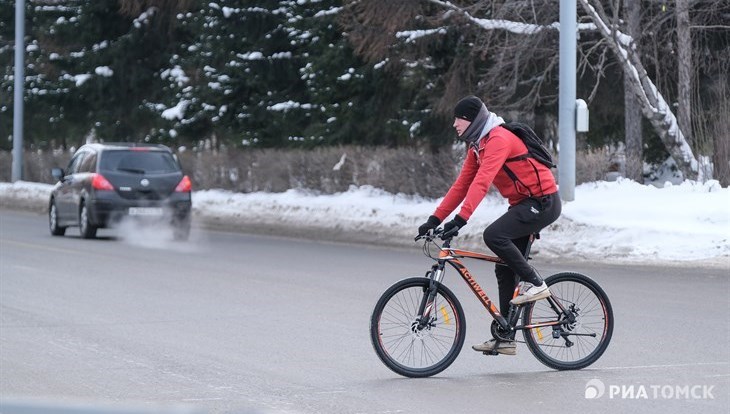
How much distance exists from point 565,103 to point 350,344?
37.5ft

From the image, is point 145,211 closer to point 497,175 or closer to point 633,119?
point 633,119

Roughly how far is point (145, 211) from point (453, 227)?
615 inches

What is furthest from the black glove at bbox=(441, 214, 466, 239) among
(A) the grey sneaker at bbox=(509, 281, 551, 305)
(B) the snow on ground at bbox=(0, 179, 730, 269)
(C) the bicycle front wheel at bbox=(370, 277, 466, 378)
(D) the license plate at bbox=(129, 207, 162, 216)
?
(D) the license plate at bbox=(129, 207, 162, 216)

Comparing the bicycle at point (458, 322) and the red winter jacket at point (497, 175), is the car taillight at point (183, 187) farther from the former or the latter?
the bicycle at point (458, 322)

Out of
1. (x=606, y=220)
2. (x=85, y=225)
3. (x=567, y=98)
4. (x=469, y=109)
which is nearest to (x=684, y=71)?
(x=567, y=98)

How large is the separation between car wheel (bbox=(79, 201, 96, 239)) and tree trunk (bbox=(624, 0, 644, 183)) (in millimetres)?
9574

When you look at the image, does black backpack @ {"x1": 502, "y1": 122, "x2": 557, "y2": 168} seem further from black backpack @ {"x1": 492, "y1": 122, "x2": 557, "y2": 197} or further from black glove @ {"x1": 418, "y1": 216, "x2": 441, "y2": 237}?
black glove @ {"x1": 418, "y1": 216, "x2": 441, "y2": 237}

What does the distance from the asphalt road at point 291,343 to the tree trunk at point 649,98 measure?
5001 millimetres

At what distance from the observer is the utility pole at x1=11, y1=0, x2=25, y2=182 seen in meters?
40.8

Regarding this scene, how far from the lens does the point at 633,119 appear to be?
81.2 feet

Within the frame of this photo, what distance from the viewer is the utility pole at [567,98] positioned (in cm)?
2091

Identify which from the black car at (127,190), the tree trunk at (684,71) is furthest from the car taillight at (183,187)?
the tree trunk at (684,71)

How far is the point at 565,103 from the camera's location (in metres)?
21.1

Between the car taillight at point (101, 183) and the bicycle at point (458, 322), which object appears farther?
the car taillight at point (101, 183)
